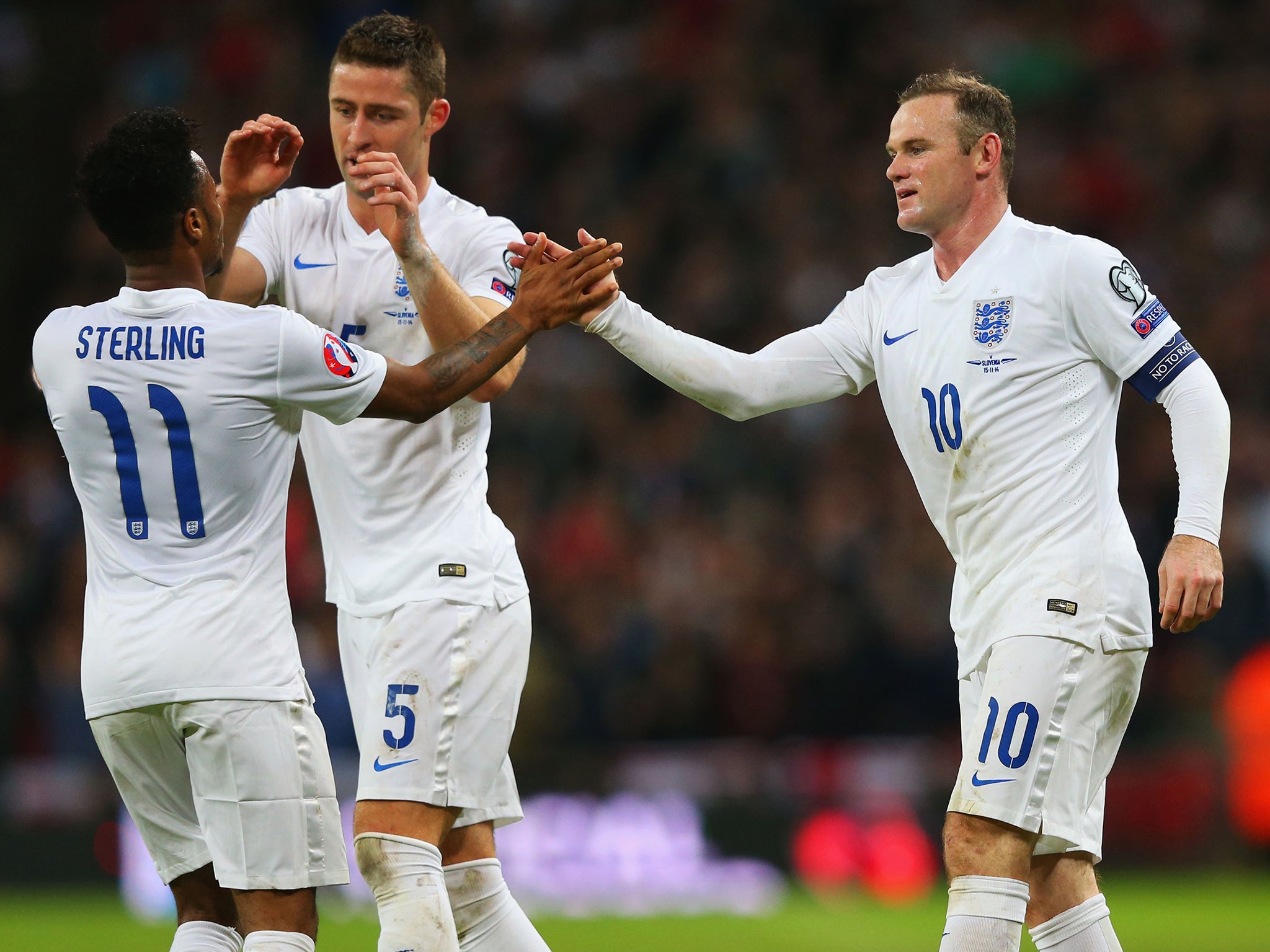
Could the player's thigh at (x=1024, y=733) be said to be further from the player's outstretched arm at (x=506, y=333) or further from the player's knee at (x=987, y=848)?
the player's outstretched arm at (x=506, y=333)

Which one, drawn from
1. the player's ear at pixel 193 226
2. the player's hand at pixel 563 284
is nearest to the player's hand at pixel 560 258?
the player's hand at pixel 563 284

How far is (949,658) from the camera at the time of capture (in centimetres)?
1220

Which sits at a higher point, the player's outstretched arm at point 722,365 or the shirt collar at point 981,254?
the shirt collar at point 981,254

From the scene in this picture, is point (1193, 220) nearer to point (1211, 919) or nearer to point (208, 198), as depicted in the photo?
point (1211, 919)

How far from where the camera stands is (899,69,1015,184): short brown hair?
5.43 meters

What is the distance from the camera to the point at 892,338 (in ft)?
18.1

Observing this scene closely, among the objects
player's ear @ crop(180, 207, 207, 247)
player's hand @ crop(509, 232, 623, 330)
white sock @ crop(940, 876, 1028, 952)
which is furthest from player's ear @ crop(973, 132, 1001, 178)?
player's ear @ crop(180, 207, 207, 247)

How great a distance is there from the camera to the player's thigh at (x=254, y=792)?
461cm

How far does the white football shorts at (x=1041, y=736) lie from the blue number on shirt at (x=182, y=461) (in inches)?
89.9

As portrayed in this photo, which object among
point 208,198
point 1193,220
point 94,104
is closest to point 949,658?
point 1193,220

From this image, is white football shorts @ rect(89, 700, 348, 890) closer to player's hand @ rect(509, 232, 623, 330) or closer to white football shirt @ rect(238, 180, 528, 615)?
white football shirt @ rect(238, 180, 528, 615)

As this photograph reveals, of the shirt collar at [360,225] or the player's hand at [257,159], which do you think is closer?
the player's hand at [257,159]

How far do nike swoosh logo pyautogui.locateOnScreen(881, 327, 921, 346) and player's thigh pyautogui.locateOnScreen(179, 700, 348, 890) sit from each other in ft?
7.16

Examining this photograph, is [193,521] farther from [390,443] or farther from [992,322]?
[992,322]
